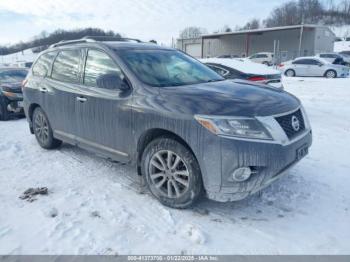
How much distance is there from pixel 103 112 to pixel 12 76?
693cm

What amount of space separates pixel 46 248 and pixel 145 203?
118cm

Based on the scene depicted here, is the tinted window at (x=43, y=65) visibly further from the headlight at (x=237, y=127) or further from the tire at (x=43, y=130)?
the headlight at (x=237, y=127)

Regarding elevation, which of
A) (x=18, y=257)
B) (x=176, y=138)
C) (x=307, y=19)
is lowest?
(x=18, y=257)

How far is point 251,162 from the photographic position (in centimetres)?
291

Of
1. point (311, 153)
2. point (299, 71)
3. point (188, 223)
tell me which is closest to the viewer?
point (188, 223)

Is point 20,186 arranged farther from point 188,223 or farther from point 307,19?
point 307,19

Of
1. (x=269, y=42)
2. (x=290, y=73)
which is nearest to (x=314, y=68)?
(x=290, y=73)

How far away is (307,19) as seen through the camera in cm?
9481

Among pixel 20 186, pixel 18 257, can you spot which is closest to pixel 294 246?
pixel 18 257

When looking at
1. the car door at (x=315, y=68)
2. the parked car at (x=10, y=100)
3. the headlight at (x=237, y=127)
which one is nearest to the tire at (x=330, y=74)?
the car door at (x=315, y=68)

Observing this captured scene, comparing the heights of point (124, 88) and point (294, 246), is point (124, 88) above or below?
above

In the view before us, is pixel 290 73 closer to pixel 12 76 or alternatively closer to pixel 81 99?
pixel 12 76

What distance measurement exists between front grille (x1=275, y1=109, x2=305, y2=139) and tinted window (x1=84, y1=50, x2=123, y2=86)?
2.04m

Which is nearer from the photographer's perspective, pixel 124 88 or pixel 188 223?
pixel 188 223
